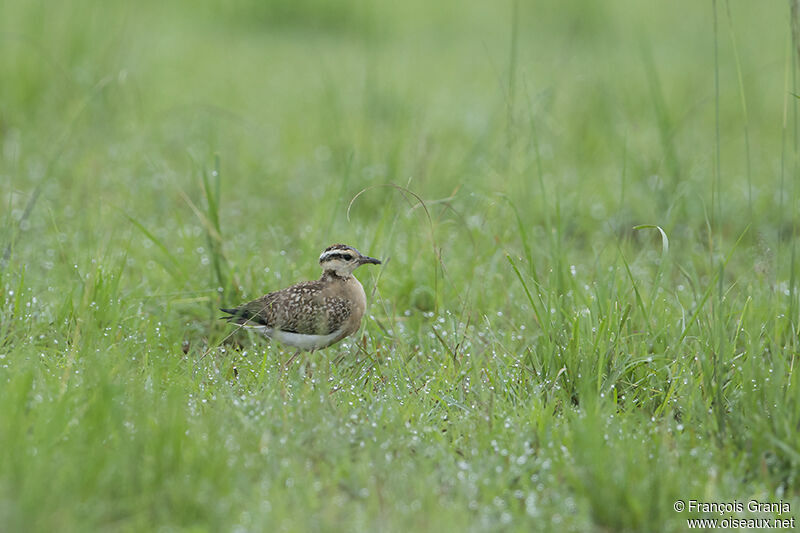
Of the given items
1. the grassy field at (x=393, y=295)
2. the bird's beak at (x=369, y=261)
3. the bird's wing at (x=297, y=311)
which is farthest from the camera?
the bird's beak at (x=369, y=261)

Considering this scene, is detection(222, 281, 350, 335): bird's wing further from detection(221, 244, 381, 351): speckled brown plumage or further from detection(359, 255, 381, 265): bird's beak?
detection(359, 255, 381, 265): bird's beak

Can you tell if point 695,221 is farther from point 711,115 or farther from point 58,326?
point 58,326

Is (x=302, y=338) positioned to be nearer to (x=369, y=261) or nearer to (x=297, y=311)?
(x=297, y=311)

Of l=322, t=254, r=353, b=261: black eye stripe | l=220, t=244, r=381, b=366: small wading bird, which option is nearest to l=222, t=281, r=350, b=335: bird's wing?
l=220, t=244, r=381, b=366: small wading bird

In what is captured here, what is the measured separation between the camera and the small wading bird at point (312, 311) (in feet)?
16.5

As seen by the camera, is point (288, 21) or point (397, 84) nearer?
point (397, 84)

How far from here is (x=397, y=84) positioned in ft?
33.7

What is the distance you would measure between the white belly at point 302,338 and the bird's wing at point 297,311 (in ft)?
0.08

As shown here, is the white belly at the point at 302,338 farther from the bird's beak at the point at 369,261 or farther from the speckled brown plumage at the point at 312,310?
the bird's beak at the point at 369,261

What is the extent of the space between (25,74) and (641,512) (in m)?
7.48

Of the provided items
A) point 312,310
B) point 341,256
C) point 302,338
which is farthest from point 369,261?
point 302,338

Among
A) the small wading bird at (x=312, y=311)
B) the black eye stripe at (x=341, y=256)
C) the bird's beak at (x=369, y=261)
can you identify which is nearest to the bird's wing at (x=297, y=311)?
the small wading bird at (x=312, y=311)

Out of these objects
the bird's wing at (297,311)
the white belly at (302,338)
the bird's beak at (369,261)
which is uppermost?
the bird's beak at (369,261)

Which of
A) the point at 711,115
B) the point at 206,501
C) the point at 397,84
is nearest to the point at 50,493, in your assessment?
the point at 206,501
